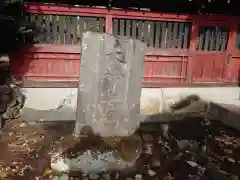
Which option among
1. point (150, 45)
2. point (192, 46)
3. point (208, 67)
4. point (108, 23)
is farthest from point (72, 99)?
point (208, 67)

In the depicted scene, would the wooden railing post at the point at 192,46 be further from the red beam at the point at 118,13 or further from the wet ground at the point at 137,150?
the wet ground at the point at 137,150

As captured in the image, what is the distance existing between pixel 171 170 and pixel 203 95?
191 inches

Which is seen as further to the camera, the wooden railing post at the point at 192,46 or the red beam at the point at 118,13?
the wooden railing post at the point at 192,46

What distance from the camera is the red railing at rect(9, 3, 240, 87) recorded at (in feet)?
26.3

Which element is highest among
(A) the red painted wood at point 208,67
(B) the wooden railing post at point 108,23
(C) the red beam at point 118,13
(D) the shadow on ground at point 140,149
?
(C) the red beam at point 118,13

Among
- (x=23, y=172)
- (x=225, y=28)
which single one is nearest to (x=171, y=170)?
(x=23, y=172)

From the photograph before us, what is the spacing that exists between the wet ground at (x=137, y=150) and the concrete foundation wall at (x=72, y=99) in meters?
0.62

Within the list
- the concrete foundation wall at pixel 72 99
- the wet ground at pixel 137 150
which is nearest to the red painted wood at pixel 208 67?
the concrete foundation wall at pixel 72 99

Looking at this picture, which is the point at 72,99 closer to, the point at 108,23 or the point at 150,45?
the point at 108,23

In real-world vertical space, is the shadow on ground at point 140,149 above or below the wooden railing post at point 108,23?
below

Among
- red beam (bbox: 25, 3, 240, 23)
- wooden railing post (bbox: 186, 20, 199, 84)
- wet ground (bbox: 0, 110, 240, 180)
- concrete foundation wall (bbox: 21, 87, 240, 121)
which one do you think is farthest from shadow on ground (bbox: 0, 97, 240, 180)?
red beam (bbox: 25, 3, 240, 23)

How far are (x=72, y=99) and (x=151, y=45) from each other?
3614 millimetres

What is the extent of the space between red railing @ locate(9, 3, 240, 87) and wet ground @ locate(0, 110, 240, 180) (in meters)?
2.35

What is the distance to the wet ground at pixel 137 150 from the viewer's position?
4430mm
